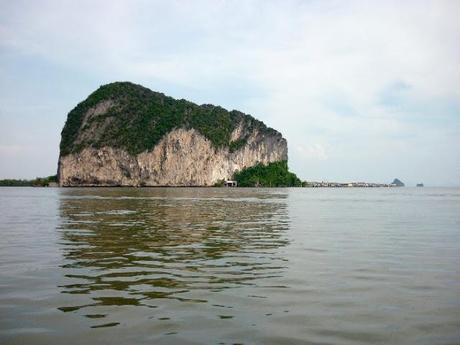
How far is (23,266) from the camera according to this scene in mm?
12266

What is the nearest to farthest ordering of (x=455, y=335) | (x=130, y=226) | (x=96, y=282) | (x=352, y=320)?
(x=455, y=335), (x=352, y=320), (x=96, y=282), (x=130, y=226)

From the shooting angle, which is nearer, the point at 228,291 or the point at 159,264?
the point at 228,291

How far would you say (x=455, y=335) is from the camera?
666cm

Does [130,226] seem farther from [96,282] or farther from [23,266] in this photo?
[96,282]

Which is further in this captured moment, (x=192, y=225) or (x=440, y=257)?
(x=192, y=225)

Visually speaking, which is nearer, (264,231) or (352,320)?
(352,320)

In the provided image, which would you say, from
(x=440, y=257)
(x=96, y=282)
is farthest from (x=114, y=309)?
(x=440, y=257)

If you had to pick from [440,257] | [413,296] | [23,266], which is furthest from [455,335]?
[23,266]

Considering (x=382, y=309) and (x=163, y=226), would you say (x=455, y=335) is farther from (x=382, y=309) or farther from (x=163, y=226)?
(x=163, y=226)

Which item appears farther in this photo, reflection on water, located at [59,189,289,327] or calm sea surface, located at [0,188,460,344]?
reflection on water, located at [59,189,289,327]

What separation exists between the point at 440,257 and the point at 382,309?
740 centimetres

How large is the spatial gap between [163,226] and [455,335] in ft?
59.7

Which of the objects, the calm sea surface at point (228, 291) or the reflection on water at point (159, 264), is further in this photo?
the reflection on water at point (159, 264)

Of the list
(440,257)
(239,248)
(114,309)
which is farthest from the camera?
(239,248)
